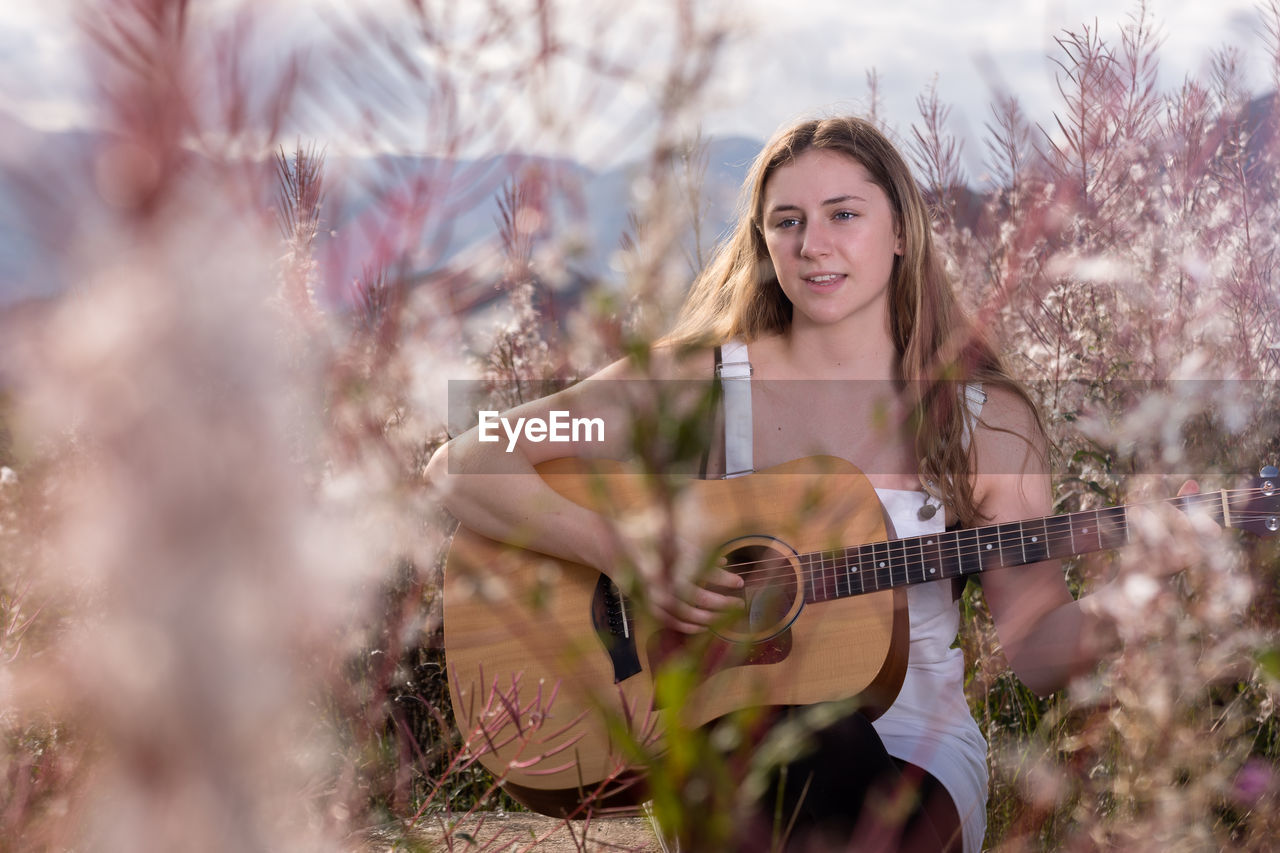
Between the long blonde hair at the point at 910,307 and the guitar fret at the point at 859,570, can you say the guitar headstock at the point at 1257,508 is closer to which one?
the long blonde hair at the point at 910,307

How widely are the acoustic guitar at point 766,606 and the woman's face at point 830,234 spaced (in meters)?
0.40

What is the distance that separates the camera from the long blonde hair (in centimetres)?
219

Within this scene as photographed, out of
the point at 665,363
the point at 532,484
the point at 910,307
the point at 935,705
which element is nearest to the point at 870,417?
the point at 910,307

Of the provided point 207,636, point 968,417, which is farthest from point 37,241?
point 968,417

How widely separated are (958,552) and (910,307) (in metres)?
0.65

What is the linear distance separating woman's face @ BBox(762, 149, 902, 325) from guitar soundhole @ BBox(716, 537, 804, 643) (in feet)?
1.93

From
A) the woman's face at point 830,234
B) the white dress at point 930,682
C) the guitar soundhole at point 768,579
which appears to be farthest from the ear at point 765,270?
the guitar soundhole at point 768,579

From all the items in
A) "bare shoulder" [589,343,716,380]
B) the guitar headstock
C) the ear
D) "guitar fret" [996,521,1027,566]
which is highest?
the ear

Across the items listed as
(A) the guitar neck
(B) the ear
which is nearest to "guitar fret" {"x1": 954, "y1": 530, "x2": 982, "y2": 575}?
(A) the guitar neck

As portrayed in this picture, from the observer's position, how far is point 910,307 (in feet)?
7.82

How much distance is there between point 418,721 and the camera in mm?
2910

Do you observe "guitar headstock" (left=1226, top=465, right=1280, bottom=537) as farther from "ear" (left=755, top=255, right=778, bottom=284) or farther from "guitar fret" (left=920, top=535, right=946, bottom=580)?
"ear" (left=755, top=255, right=778, bottom=284)

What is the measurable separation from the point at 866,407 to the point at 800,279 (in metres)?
0.35

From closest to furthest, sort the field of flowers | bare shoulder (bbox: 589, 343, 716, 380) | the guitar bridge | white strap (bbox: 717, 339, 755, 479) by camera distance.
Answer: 1. the field of flowers
2. bare shoulder (bbox: 589, 343, 716, 380)
3. the guitar bridge
4. white strap (bbox: 717, 339, 755, 479)
